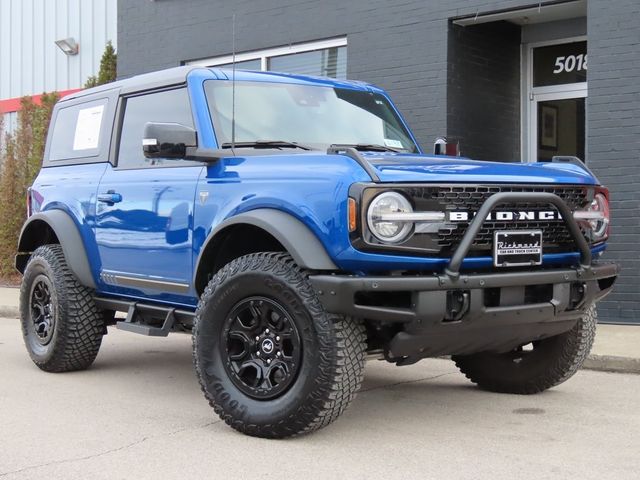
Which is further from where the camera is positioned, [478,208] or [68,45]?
[68,45]

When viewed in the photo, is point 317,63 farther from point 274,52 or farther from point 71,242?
point 71,242

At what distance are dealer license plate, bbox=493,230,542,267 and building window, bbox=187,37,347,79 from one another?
277 inches

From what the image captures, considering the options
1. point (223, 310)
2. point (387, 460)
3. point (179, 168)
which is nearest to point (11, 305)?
point (179, 168)

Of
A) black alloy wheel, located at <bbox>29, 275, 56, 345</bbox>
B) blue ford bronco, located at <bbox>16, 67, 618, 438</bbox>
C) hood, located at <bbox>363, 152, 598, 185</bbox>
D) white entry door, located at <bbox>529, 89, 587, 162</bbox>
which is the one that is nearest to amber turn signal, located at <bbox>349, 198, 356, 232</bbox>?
blue ford bronco, located at <bbox>16, 67, 618, 438</bbox>

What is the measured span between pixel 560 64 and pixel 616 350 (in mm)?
4811

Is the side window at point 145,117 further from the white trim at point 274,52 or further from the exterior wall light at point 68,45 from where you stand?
the exterior wall light at point 68,45

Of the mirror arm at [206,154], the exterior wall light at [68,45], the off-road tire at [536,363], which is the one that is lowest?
the off-road tire at [536,363]

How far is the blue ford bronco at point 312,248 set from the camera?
439 cm

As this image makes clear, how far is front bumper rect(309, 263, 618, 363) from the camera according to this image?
14.0 ft

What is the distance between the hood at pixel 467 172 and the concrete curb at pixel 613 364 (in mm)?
2365

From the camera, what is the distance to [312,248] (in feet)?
14.7

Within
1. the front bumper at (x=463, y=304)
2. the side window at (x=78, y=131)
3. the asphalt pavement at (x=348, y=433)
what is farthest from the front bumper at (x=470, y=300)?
the side window at (x=78, y=131)

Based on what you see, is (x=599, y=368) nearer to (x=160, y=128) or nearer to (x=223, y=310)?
(x=223, y=310)

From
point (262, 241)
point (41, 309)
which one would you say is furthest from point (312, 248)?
point (41, 309)
